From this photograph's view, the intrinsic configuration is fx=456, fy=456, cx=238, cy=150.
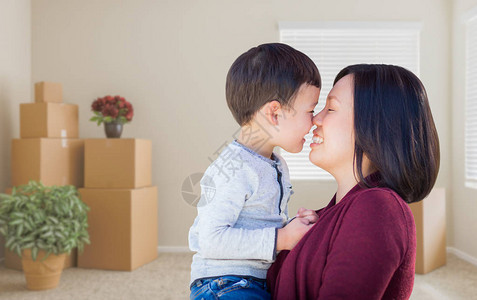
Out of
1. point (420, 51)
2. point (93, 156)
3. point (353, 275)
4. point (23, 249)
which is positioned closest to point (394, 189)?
point (353, 275)

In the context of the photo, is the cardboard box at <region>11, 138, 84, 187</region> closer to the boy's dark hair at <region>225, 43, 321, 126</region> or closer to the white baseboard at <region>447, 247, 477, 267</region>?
the boy's dark hair at <region>225, 43, 321, 126</region>

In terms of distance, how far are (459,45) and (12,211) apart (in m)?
4.25

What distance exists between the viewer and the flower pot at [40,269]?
10.9 feet

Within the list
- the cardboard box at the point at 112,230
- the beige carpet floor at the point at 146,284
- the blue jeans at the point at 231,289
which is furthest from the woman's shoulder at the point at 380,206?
the cardboard box at the point at 112,230

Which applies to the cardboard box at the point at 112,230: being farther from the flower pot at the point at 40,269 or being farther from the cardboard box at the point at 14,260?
the flower pot at the point at 40,269

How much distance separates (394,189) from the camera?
96cm

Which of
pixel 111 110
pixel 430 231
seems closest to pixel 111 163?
pixel 111 110

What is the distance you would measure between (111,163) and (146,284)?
1133mm

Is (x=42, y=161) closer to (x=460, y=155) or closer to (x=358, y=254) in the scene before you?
(x=358, y=254)

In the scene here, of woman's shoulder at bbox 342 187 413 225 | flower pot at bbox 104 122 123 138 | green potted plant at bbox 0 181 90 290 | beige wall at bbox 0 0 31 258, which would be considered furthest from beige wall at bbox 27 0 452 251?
woman's shoulder at bbox 342 187 413 225

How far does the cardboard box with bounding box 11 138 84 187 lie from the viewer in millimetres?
3867

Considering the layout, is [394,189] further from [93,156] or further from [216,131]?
[216,131]

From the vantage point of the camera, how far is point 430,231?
150 inches

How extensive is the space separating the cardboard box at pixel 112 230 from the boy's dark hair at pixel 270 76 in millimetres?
2858
